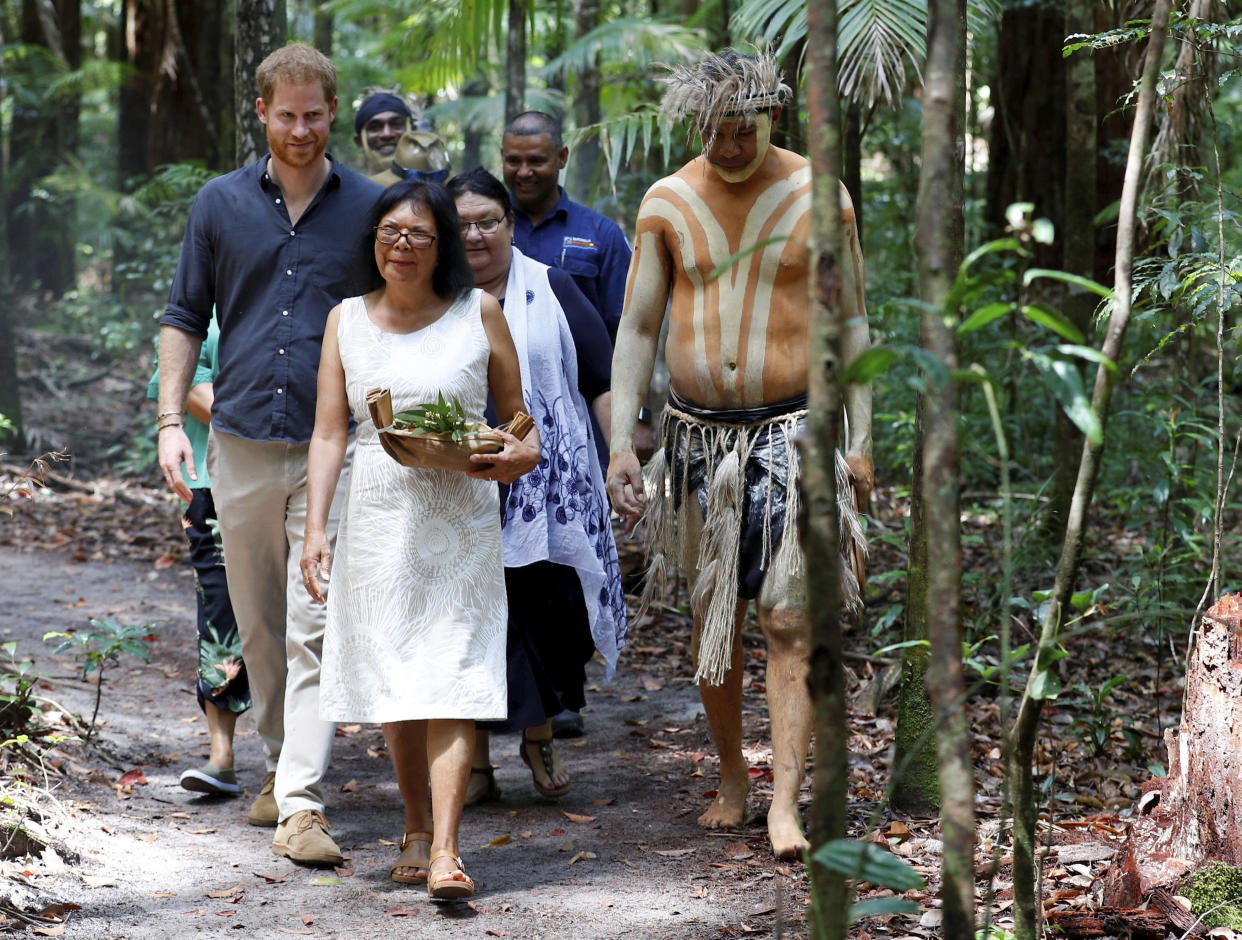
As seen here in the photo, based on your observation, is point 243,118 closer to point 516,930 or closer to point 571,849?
point 571,849

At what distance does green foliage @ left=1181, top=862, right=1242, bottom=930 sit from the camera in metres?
3.02

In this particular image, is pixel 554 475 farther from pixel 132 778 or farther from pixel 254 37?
pixel 254 37

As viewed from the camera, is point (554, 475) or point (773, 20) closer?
point (554, 475)

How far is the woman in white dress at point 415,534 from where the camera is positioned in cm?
365

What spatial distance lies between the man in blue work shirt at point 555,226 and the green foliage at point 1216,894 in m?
3.03

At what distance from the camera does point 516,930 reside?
3.38 meters

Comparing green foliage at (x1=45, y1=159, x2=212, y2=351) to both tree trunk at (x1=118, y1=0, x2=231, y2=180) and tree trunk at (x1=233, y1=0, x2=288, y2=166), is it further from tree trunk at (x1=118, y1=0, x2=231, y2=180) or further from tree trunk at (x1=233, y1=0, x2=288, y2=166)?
tree trunk at (x1=233, y1=0, x2=288, y2=166)

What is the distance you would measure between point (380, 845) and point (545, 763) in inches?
28.5

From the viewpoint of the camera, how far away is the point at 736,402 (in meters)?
4.08

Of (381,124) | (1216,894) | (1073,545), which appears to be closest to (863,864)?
(1073,545)

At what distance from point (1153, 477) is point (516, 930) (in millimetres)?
5328

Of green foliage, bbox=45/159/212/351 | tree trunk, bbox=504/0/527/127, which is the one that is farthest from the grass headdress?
green foliage, bbox=45/159/212/351

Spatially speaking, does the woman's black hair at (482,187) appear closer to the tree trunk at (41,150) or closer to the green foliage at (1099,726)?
the green foliage at (1099,726)

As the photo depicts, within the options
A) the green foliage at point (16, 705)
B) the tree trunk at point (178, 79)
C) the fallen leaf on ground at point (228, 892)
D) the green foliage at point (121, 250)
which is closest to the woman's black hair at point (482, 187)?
the green foliage at point (16, 705)
